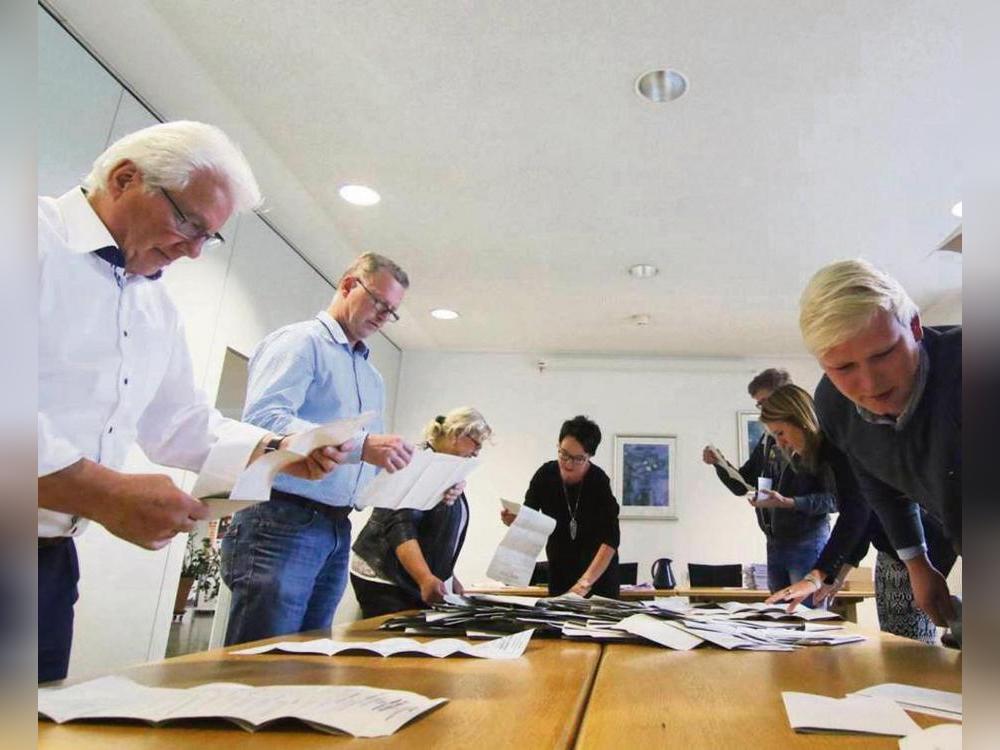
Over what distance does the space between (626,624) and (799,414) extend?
1176 mm

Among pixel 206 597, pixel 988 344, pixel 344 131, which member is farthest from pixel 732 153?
pixel 206 597

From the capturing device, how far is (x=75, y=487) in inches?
31.7

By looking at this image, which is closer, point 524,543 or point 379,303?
point 379,303

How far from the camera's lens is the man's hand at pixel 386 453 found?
1.49 meters

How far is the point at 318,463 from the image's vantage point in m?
1.23

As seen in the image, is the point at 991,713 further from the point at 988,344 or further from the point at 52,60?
the point at 52,60

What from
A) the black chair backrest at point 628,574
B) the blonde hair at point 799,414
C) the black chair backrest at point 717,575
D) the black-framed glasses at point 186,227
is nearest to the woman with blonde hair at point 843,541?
the blonde hair at point 799,414

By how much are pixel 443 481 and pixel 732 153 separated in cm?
195

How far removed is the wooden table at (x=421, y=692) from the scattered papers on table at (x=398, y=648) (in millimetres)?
27

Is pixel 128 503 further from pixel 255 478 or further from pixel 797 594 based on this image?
pixel 797 594

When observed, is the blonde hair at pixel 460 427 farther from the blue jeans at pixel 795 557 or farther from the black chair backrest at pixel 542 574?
the black chair backrest at pixel 542 574

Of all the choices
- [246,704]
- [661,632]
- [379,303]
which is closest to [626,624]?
[661,632]

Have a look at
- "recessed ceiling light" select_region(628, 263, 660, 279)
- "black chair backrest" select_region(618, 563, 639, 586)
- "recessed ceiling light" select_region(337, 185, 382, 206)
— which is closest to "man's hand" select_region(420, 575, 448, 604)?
"recessed ceiling light" select_region(337, 185, 382, 206)

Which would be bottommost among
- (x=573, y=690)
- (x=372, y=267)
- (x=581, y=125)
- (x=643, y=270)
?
(x=573, y=690)
